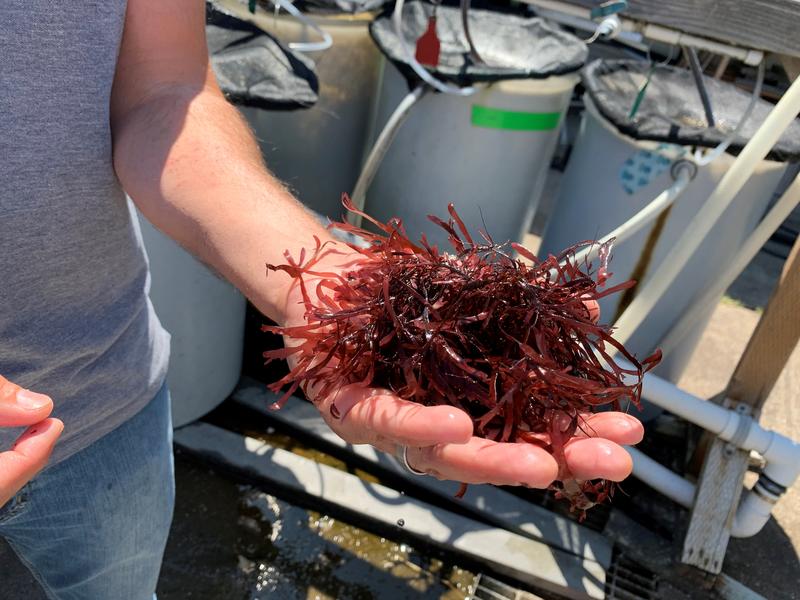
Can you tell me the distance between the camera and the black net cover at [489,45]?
8.27 feet

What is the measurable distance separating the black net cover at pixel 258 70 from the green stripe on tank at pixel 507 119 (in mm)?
694

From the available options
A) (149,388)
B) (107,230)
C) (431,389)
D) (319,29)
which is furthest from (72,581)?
(319,29)

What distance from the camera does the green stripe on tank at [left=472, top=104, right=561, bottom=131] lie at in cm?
264

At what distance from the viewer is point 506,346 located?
1108 mm

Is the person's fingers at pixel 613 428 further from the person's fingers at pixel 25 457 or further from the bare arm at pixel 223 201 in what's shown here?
the person's fingers at pixel 25 457

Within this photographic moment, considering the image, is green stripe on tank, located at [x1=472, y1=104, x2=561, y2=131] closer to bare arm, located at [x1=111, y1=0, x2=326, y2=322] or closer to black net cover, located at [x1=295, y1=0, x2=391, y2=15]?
black net cover, located at [x1=295, y1=0, x2=391, y2=15]

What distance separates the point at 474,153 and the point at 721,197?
1.02m

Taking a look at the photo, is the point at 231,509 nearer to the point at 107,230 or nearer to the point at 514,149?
the point at 107,230

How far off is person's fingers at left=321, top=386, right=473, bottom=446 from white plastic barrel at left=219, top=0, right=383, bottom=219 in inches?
73.7

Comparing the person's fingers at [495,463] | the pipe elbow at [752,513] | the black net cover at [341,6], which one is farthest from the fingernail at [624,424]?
the black net cover at [341,6]

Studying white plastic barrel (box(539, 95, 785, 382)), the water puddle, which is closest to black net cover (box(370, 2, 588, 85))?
white plastic barrel (box(539, 95, 785, 382))

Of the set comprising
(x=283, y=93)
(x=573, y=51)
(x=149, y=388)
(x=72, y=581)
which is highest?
(x=573, y=51)

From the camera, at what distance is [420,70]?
2469 millimetres

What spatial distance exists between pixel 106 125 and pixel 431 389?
69 cm
